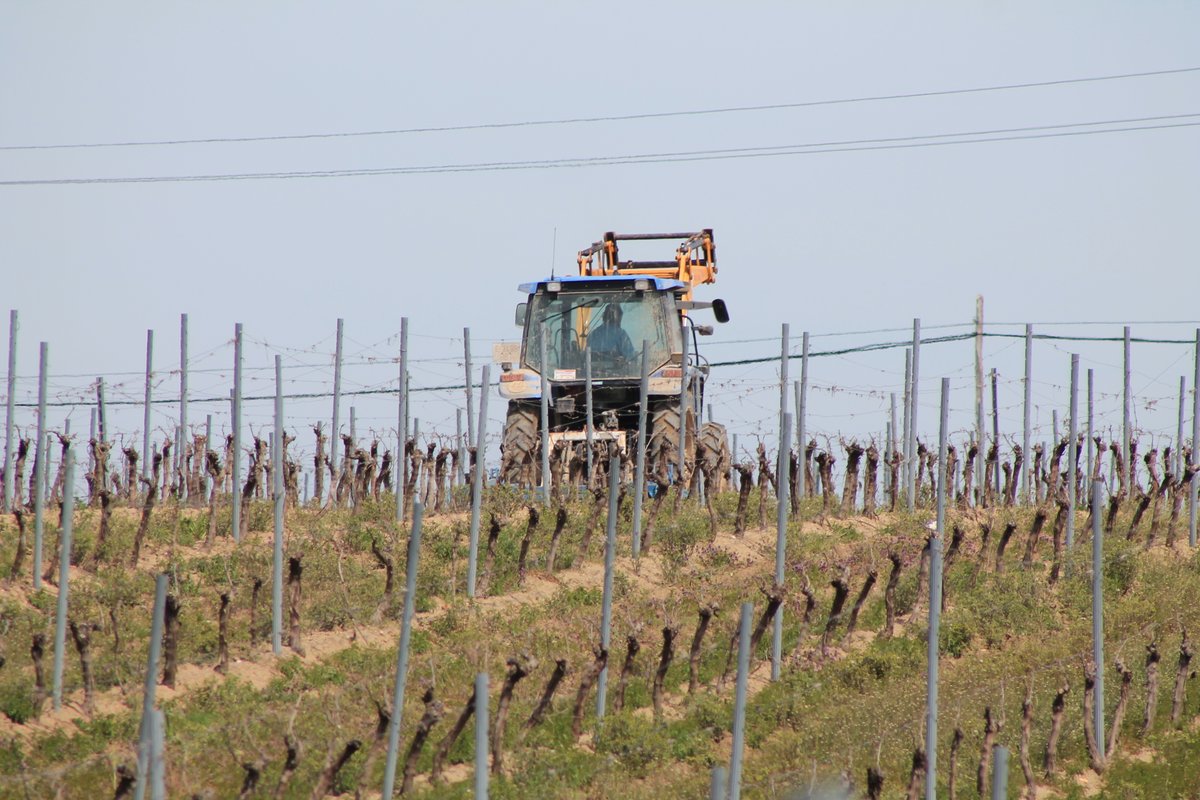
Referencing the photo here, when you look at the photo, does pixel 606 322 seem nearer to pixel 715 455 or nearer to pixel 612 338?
pixel 612 338

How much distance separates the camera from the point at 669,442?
64.4 feet

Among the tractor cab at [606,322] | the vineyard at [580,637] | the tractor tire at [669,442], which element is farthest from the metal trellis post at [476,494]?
the tractor cab at [606,322]

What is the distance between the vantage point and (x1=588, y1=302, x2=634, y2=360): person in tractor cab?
21.1 m

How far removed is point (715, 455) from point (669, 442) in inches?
38.5

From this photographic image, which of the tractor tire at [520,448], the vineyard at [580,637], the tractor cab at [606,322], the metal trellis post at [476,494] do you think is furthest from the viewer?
the tractor cab at [606,322]

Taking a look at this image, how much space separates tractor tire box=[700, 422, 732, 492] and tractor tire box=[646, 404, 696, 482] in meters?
0.20

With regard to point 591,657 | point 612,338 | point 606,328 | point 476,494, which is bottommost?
point 591,657

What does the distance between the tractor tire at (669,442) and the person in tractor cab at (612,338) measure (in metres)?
1.28

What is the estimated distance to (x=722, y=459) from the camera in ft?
68.9

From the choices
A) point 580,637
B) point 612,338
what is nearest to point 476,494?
point 580,637

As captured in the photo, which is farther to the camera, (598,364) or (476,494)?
(598,364)

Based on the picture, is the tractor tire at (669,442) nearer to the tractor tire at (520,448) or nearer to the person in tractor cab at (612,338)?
the person in tractor cab at (612,338)

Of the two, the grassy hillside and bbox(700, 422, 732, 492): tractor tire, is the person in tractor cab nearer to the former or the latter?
bbox(700, 422, 732, 492): tractor tire

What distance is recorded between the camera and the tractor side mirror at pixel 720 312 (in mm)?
21266
